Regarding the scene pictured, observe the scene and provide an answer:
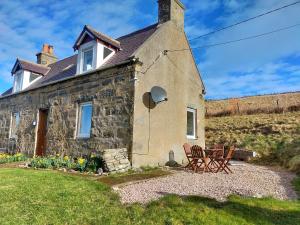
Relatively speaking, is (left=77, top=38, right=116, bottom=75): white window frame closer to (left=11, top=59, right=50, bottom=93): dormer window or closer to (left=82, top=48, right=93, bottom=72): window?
(left=82, top=48, right=93, bottom=72): window

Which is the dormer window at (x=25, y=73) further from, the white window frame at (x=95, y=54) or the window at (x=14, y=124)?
the white window frame at (x=95, y=54)

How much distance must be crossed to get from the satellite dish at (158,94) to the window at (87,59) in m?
3.91

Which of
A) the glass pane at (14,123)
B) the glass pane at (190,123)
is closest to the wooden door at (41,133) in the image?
the glass pane at (14,123)

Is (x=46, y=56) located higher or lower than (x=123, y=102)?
higher

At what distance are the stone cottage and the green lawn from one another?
3746 mm

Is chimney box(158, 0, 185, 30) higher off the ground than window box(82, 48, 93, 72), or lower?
higher

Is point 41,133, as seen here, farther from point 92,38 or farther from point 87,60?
point 92,38

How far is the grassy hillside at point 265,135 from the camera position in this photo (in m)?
14.7

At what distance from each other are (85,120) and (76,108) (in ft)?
2.62

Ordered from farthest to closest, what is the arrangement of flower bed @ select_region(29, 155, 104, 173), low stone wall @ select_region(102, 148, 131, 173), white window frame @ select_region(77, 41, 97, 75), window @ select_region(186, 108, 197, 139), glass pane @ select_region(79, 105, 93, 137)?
window @ select_region(186, 108, 197, 139) → white window frame @ select_region(77, 41, 97, 75) → glass pane @ select_region(79, 105, 93, 137) → flower bed @ select_region(29, 155, 104, 173) → low stone wall @ select_region(102, 148, 131, 173)

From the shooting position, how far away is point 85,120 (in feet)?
41.9

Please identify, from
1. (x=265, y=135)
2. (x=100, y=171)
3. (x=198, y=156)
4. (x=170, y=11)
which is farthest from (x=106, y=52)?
(x=265, y=135)

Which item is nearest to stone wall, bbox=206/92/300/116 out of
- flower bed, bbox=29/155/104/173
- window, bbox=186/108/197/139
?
window, bbox=186/108/197/139

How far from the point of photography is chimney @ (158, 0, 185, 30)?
13524 millimetres
